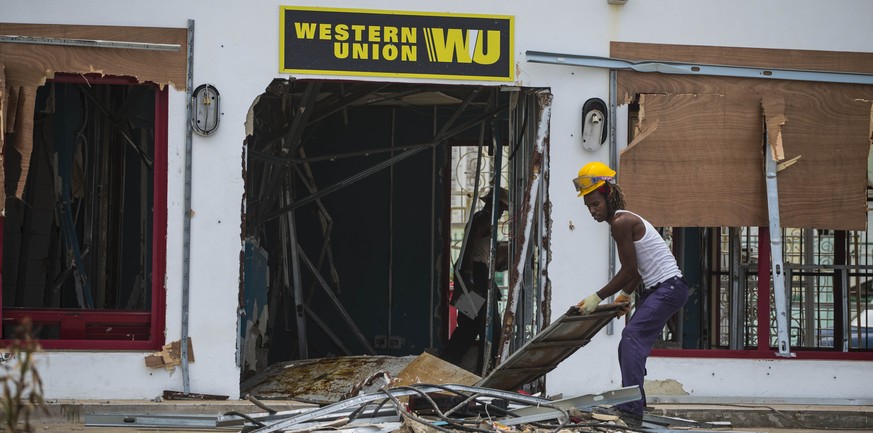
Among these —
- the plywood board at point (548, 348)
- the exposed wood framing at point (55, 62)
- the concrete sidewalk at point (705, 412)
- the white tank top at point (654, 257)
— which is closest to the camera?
the plywood board at point (548, 348)

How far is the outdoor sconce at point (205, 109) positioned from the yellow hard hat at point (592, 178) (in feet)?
9.76

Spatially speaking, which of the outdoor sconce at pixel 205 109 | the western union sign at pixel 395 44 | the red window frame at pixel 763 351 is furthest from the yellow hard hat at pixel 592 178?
the outdoor sconce at pixel 205 109

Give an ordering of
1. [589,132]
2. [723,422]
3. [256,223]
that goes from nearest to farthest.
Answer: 1. [723,422]
2. [589,132]
3. [256,223]

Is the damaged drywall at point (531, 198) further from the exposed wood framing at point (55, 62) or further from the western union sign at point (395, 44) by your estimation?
the exposed wood framing at point (55, 62)

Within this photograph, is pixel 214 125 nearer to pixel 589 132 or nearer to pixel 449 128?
pixel 589 132

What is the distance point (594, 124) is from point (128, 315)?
414cm

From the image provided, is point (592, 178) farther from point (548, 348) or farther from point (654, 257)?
point (548, 348)

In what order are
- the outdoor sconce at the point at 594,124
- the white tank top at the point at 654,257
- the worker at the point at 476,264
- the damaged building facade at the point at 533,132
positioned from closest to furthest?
the white tank top at the point at 654,257, the damaged building facade at the point at 533,132, the outdoor sconce at the point at 594,124, the worker at the point at 476,264

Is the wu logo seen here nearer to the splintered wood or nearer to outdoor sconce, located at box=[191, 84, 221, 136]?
outdoor sconce, located at box=[191, 84, 221, 136]

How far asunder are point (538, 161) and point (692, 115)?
53.5 inches

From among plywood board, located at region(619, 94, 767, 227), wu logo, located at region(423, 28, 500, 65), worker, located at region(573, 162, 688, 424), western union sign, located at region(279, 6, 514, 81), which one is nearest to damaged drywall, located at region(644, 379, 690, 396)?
plywood board, located at region(619, 94, 767, 227)

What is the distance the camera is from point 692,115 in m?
9.84

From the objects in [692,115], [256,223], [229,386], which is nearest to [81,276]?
[256,223]

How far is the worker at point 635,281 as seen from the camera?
26.5 ft
